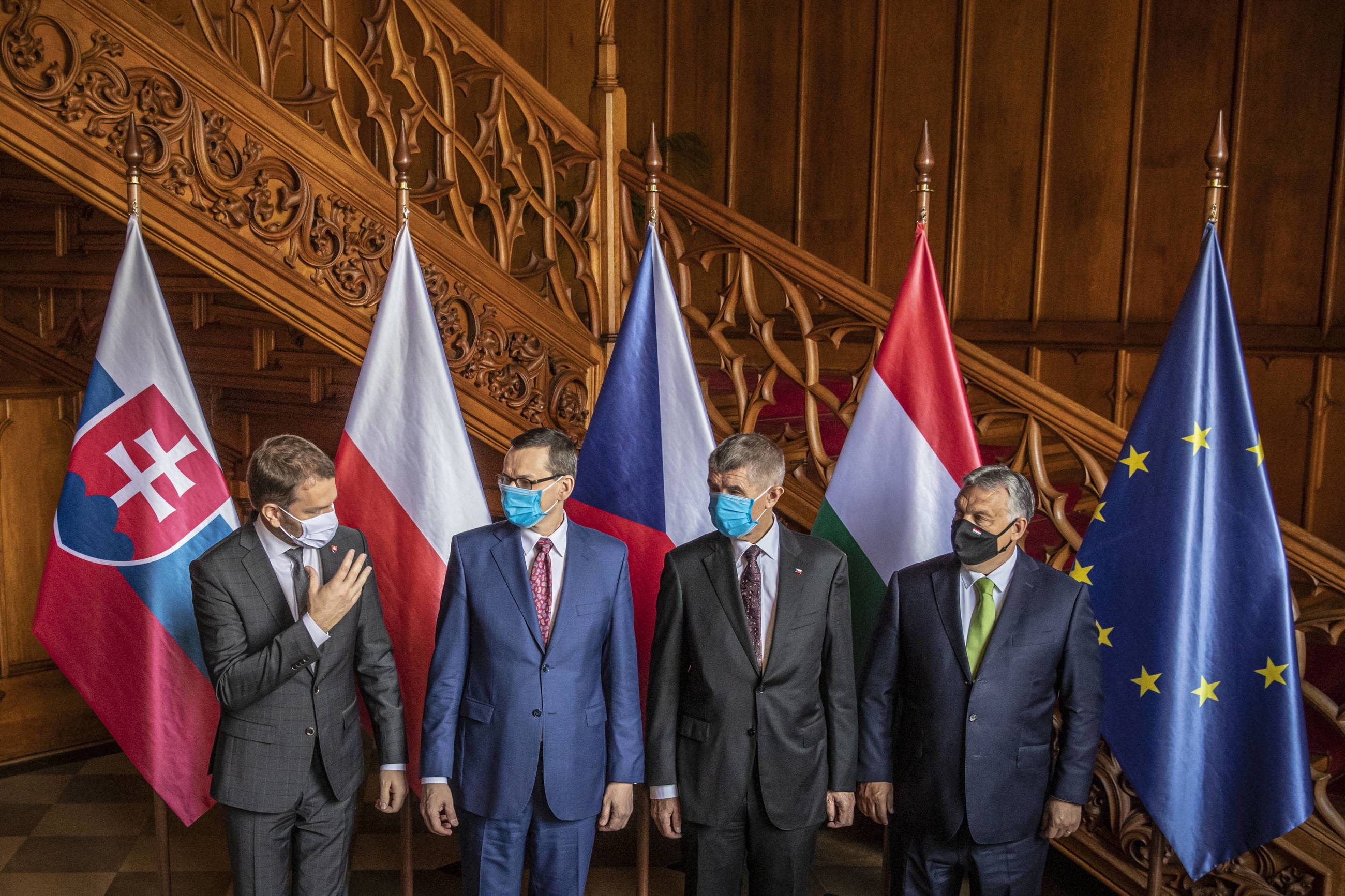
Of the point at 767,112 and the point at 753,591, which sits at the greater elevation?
the point at 767,112

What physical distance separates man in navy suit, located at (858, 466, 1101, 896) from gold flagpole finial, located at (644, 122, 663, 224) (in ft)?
4.53

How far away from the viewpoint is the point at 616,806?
2691 mm

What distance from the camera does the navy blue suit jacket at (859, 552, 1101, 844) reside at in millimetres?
2553

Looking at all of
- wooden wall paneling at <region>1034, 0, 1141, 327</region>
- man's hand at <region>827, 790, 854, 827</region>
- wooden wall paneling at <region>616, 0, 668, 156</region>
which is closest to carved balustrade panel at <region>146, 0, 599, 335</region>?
man's hand at <region>827, 790, 854, 827</region>

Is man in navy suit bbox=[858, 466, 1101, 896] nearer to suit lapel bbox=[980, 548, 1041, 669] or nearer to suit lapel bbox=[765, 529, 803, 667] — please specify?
suit lapel bbox=[980, 548, 1041, 669]

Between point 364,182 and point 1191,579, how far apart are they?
275cm

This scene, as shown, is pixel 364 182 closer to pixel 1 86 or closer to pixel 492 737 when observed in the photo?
pixel 1 86

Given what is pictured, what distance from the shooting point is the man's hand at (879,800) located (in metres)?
2.66

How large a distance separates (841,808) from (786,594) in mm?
563

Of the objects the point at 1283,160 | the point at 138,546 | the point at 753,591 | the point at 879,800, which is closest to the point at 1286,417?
the point at 1283,160

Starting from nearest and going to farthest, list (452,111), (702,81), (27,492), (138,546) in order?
(138,546), (452,111), (27,492), (702,81)

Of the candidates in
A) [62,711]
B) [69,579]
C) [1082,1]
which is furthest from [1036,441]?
[62,711]

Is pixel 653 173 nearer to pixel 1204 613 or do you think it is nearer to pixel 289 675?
pixel 289 675

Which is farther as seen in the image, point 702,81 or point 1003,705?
point 702,81
